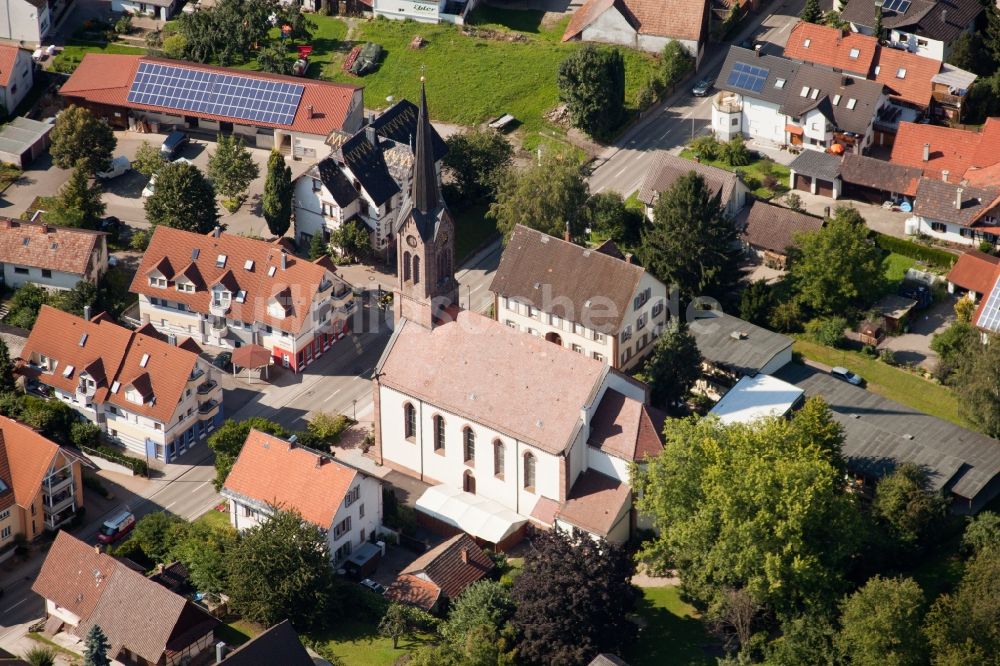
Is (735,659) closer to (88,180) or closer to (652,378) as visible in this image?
(652,378)

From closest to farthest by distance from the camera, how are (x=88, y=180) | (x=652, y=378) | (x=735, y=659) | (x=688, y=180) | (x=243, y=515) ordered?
(x=735, y=659) < (x=243, y=515) < (x=652, y=378) < (x=688, y=180) < (x=88, y=180)

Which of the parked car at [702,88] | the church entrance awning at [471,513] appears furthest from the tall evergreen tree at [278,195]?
the parked car at [702,88]

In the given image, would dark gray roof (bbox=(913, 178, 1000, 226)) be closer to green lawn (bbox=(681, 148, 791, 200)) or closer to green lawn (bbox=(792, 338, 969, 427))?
green lawn (bbox=(681, 148, 791, 200))

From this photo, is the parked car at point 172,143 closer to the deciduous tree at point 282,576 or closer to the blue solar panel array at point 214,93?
the blue solar panel array at point 214,93

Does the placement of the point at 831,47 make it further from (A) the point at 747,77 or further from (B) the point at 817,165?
(B) the point at 817,165

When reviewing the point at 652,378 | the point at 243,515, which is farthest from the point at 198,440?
the point at 652,378

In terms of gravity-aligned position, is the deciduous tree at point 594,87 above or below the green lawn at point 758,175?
above

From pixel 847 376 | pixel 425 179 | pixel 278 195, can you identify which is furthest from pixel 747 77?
pixel 425 179
